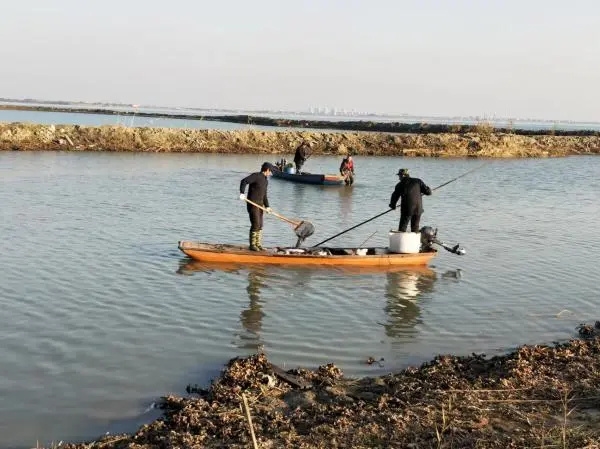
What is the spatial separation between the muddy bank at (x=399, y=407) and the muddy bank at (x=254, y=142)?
112ft

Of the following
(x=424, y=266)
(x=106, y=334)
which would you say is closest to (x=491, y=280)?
(x=424, y=266)

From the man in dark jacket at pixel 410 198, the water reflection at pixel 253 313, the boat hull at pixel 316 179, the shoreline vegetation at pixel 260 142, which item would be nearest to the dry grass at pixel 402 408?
the water reflection at pixel 253 313

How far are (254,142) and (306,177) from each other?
1659 cm

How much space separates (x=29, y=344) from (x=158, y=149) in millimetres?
33885

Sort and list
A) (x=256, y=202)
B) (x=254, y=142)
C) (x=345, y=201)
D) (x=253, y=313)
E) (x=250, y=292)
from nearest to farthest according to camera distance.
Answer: (x=253, y=313), (x=250, y=292), (x=256, y=202), (x=345, y=201), (x=254, y=142)

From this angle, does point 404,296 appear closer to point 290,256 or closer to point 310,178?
point 290,256

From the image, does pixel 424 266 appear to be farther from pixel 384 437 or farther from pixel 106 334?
pixel 384 437

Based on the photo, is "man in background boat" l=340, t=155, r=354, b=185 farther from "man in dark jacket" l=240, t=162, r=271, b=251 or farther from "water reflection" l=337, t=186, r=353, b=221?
"man in dark jacket" l=240, t=162, r=271, b=251

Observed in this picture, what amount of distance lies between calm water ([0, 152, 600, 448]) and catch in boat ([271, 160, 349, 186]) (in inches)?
203

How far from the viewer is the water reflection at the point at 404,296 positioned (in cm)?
948

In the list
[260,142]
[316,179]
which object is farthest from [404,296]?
[260,142]

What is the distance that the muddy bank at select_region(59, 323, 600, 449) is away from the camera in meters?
5.47

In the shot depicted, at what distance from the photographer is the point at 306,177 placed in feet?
91.6

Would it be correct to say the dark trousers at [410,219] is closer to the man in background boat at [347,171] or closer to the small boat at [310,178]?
the small boat at [310,178]
